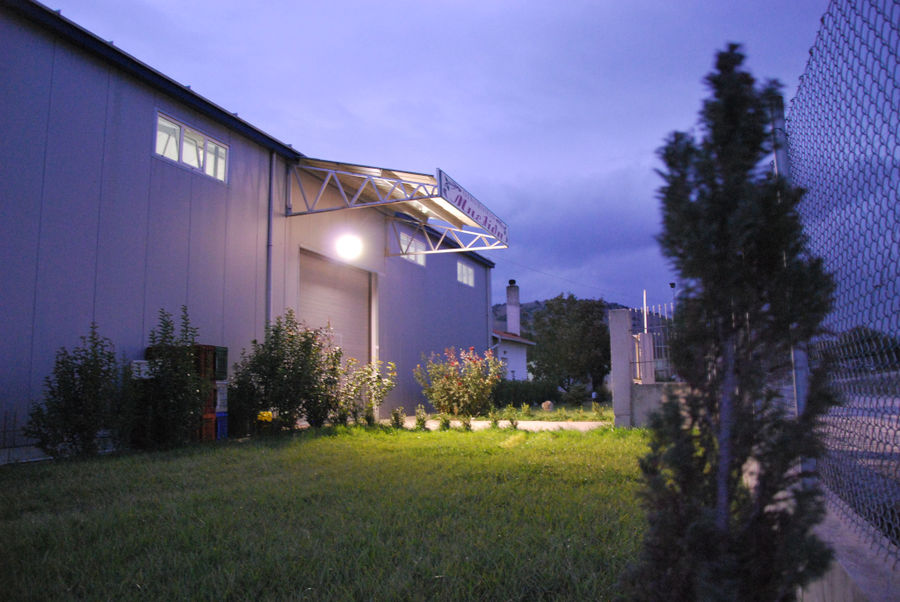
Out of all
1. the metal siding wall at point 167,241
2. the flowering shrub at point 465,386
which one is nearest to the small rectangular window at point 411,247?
the flowering shrub at point 465,386

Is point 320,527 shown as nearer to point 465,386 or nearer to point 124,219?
point 124,219

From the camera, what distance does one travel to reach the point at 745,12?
90.2 inches

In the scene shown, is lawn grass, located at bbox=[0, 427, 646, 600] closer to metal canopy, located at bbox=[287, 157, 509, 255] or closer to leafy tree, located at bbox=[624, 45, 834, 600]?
leafy tree, located at bbox=[624, 45, 834, 600]

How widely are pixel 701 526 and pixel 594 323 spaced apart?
24.1 metres

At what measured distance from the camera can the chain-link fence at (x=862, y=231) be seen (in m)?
1.52

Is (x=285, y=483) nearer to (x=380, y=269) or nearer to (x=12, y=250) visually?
(x=12, y=250)

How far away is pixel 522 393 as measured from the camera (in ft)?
64.9

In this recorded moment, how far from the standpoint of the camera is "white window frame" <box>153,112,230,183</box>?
853 cm

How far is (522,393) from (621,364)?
37.6 ft

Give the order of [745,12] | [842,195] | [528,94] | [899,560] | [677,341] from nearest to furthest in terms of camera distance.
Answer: [677,341]
[899,560]
[842,195]
[745,12]
[528,94]

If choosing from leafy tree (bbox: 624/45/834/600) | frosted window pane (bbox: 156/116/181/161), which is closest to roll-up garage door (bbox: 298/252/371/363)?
frosted window pane (bbox: 156/116/181/161)

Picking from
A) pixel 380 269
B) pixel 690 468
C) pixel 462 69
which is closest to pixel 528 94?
pixel 462 69

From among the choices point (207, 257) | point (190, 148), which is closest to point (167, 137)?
point (190, 148)

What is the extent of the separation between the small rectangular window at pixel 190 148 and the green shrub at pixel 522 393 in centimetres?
1117
